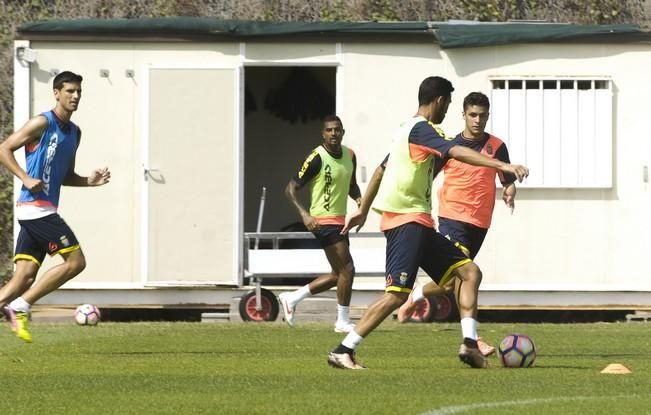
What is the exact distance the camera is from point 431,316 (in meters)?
18.3

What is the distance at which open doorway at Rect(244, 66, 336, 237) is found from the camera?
77.8 feet

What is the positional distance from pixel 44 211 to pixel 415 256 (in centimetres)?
324

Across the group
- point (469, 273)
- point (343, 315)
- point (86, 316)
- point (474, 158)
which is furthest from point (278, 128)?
point (474, 158)

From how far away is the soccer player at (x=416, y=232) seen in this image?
1101cm

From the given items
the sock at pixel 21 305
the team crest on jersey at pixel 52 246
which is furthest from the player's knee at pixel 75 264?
the sock at pixel 21 305

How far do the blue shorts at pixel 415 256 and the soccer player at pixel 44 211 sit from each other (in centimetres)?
278

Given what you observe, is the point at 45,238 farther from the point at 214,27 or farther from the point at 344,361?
the point at 214,27

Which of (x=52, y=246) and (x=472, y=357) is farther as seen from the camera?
(x=52, y=246)

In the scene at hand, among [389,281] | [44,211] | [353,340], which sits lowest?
[353,340]

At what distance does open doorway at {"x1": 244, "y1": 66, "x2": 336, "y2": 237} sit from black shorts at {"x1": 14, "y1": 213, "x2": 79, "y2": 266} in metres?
10.9

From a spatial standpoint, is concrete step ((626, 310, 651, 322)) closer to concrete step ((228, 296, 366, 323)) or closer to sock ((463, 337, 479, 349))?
concrete step ((228, 296, 366, 323))

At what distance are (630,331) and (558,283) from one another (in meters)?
3.26

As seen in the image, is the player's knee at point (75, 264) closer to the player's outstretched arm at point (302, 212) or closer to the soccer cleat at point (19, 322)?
the soccer cleat at point (19, 322)

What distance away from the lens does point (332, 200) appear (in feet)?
53.0
